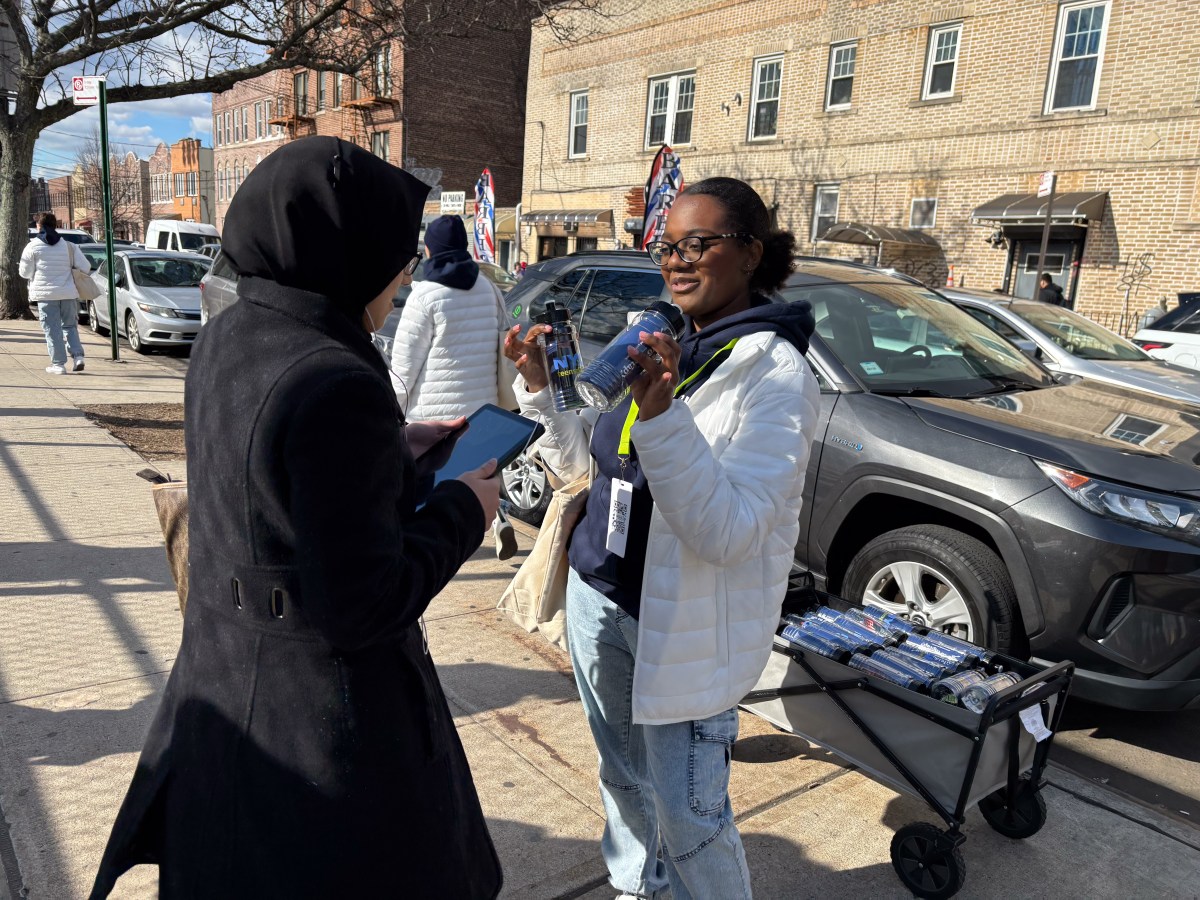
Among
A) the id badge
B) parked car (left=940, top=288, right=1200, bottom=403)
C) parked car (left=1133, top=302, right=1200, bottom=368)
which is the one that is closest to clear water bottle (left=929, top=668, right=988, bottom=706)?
the id badge

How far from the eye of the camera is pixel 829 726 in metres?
2.98

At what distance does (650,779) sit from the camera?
2.12 metres

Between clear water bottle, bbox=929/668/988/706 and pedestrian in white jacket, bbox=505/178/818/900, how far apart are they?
1054 mm

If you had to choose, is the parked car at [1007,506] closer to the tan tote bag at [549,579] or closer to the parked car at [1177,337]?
the tan tote bag at [549,579]

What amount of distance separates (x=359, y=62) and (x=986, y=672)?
45.3ft

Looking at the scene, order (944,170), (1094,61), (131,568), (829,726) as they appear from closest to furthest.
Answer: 1. (829,726)
2. (131,568)
3. (1094,61)
4. (944,170)

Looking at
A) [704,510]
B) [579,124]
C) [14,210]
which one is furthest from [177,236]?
[704,510]

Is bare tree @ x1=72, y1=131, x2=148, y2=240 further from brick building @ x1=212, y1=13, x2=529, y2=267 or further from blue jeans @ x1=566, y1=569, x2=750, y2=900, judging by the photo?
blue jeans @ x1=566, y1=569, x2=750, y2=900

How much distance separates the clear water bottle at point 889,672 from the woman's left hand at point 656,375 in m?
1.59

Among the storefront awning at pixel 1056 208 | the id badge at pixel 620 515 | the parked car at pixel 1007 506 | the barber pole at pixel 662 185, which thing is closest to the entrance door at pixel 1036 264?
the storefront awning at pixel 1056 208

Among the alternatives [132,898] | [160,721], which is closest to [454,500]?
[160,721]

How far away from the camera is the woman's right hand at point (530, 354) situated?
2.21m

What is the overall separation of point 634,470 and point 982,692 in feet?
5.06

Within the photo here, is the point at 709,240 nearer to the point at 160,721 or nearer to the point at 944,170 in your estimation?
the point at 160,721
